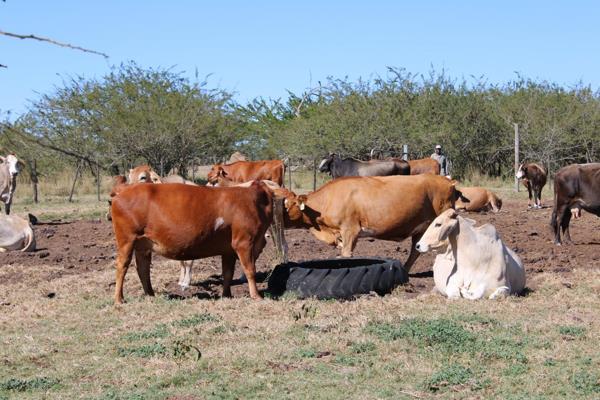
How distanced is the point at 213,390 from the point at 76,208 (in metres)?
18.9

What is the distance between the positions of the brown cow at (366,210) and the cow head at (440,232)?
193cm

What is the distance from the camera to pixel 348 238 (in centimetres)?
1180

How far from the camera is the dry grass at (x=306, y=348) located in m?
6.24

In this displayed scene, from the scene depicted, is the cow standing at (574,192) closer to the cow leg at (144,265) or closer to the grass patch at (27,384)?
the cow leg at (144,265)

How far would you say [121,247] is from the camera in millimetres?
10016

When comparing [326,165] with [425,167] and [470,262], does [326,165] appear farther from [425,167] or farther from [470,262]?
[470,262]

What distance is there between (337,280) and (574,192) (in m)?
6.77

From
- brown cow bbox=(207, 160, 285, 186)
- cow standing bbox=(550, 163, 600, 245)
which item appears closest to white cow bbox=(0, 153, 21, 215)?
brown cow bbox=(207, 160, 285, 186)

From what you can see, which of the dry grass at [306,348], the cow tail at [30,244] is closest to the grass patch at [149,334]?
the dry grass at [306,348]

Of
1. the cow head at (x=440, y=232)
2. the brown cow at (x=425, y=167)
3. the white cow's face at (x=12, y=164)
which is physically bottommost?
the cow head at (x=440, y=232)

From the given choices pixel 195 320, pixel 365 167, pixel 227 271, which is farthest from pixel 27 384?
pixel 365 167

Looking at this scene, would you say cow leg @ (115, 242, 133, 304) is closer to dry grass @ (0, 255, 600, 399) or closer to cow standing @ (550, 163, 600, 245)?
dry grass @ (0, 255, 600, 399)

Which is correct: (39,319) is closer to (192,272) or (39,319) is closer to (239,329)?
(239,329)

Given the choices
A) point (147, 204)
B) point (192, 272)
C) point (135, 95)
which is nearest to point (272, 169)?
point (135, 95)
